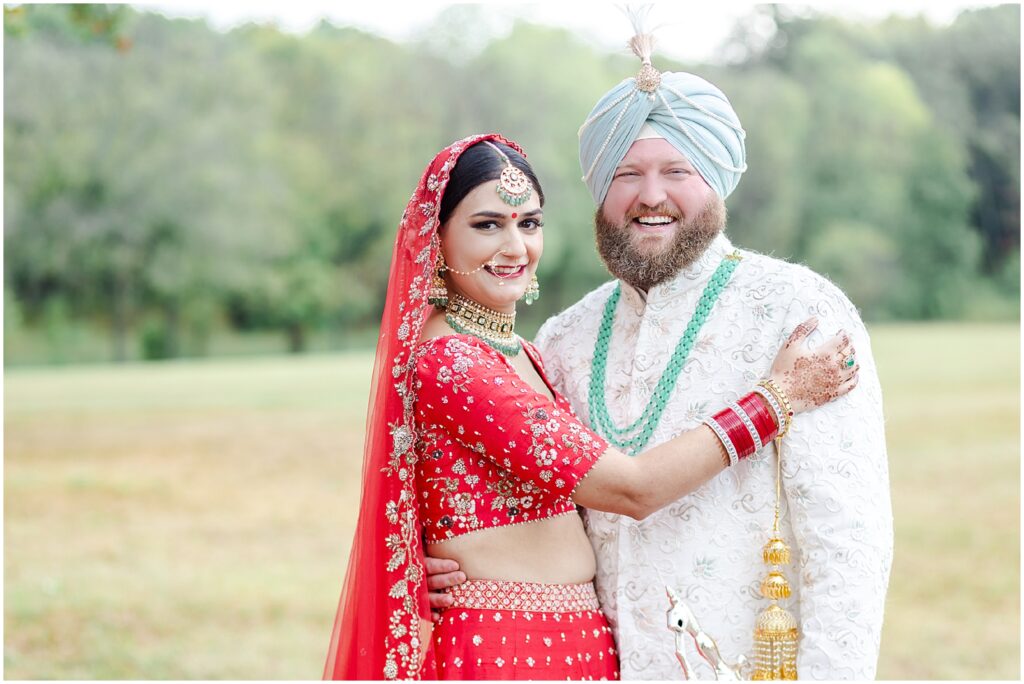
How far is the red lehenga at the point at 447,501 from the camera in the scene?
2.07 metres

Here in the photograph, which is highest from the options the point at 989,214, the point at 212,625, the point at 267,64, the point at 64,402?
the point at 267,64

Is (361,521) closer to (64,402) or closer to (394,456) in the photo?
(394,456)

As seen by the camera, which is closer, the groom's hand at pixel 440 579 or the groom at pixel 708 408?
the groom at pixel 708 408

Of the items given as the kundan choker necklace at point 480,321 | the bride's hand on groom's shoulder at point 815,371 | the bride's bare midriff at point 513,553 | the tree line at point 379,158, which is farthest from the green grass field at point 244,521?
the bride's hand on groom's shoulder at point 815,371

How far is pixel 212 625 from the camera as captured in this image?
670 cm

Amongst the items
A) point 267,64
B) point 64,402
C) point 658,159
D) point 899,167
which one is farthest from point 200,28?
point 658,159

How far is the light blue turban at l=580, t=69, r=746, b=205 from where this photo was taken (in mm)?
2250

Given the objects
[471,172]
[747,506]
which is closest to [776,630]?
[747,506]

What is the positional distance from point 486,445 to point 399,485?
22 cm

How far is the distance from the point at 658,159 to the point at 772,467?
0.64 m

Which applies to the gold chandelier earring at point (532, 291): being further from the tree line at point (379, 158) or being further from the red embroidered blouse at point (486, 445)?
the tree line at point (379, 158)

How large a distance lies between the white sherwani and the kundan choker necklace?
0.83 feet

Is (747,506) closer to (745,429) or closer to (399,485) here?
(745,429)

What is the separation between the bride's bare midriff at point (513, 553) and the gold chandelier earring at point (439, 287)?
45 centimetres
